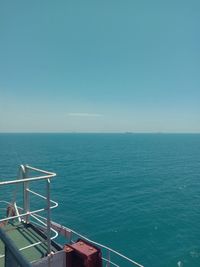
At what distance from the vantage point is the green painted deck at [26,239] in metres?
Answer: 6.37

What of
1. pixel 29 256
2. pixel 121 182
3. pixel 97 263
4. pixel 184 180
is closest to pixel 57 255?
pixel 29 256

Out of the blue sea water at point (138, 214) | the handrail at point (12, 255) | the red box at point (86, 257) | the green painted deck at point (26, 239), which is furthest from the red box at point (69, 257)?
the blue sea water at point (138, 214)

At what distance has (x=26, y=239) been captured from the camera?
707 cm

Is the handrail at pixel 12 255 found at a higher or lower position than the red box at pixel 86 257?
higher

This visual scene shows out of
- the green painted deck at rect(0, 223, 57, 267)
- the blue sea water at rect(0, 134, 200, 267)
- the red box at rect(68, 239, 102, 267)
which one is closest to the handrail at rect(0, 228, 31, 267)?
the green painted deck at rect(0, 223, 57, 267)

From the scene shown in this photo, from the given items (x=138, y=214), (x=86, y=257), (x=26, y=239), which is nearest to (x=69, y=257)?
(x=86, y=257)

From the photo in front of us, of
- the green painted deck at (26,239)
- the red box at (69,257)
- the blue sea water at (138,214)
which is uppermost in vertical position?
the green painted deck at (26,239)

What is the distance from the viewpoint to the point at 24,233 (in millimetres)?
7398

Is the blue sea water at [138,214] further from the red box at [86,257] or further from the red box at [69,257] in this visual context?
the red box at [69,257]

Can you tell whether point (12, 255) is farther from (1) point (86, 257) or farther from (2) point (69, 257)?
(2) point (69, 257)

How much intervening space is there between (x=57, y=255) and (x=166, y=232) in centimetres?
1854

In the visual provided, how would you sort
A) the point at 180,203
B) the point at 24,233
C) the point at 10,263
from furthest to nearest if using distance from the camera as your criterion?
1. the point at 180,203
2. the point at 24,233
3. the point at 10,263

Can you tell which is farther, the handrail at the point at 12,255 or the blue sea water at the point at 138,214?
the blue sea water at the point at 138,214

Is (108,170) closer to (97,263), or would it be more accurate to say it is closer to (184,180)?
(184,180)
